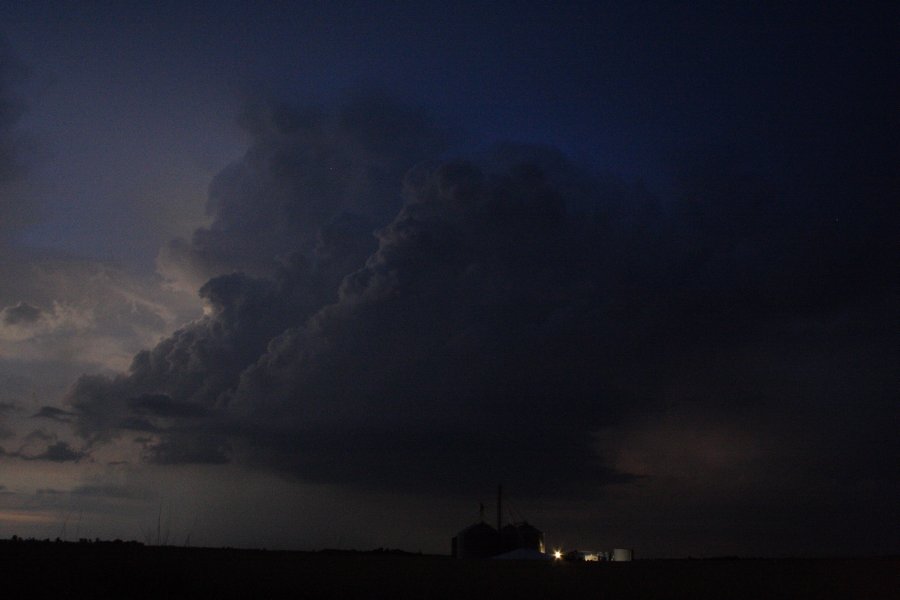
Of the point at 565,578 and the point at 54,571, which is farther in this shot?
the point at 565,578

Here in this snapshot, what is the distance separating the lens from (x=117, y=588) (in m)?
33.1

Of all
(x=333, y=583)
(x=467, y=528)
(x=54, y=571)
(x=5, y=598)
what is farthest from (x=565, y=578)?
(x=467, y=528)

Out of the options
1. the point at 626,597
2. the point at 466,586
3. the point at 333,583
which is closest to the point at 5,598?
the point at 333,583

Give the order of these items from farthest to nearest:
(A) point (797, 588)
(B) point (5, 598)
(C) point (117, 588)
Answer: (A) point (797, 588), (C) point (117, 588), (B) point (5, 598)

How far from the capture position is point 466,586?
45.8 meters

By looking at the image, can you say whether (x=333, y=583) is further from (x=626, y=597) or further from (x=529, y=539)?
(x=529, y=539)

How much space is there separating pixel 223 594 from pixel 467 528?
85502 millimetres

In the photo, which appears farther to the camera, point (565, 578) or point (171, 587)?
point (565, 578)

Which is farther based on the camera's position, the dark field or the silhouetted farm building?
the silhouetted farm building

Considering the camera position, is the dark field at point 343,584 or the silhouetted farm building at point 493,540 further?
the silhouetted farm building at point 493,540

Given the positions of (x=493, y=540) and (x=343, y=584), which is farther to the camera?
(x=493, y=540)

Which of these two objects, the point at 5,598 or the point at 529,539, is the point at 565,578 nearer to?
the point at 5,598

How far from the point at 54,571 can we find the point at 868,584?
5311cm

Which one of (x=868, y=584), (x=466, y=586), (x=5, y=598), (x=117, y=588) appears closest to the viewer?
(x=5, y=598)
